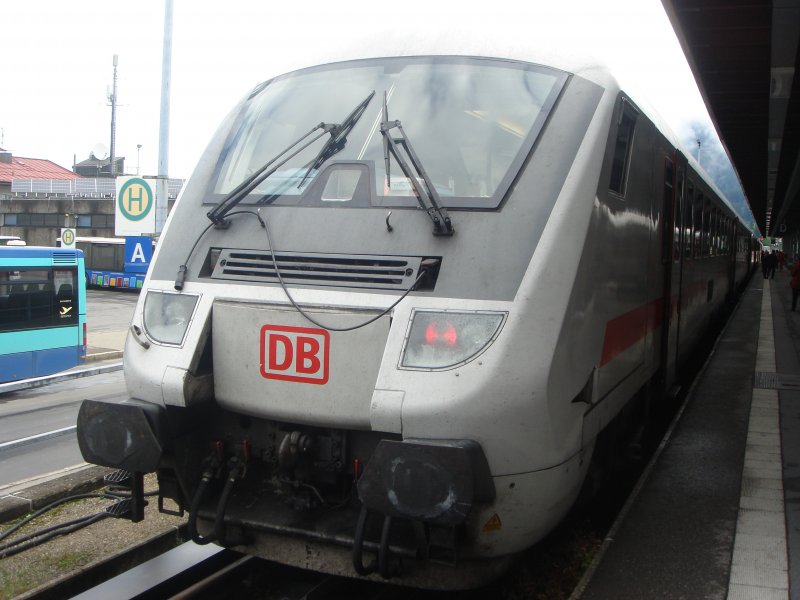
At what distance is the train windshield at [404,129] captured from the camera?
3.96 meters

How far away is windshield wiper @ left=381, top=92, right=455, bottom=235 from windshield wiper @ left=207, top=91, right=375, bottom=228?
22 centimetres

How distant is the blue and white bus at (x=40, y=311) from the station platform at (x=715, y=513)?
447 inches

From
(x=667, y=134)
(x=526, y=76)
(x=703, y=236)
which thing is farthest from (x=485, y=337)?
(x=703, y=236)

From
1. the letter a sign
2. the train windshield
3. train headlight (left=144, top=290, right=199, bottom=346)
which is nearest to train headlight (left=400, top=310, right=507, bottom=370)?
the train windshield

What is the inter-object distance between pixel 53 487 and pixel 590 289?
438cm

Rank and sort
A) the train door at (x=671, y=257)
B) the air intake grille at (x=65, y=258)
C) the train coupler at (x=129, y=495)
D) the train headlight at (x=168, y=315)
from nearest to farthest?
the train headlight at (x=168, y=315)
the train coupler at (x=129, y=495)
the train door at (x=671, y=257)
the air intake grille at (x=65, y=258)

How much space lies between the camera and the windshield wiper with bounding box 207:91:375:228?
13.6ft

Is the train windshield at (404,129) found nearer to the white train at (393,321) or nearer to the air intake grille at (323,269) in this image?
the white train at (393,321)

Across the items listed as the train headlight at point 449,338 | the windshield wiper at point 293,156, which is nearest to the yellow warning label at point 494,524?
the train headlight at point 449,338

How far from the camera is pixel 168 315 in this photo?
13.2ft

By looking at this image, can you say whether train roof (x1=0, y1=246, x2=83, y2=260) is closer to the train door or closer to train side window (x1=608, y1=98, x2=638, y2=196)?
the train door

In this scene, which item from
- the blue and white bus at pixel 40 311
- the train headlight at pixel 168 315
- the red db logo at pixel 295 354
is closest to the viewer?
the red db logo at pixel 295 354

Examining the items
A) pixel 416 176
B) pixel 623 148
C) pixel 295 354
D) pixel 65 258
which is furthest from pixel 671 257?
pixel 65 258

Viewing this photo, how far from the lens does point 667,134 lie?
6367 millimetres
